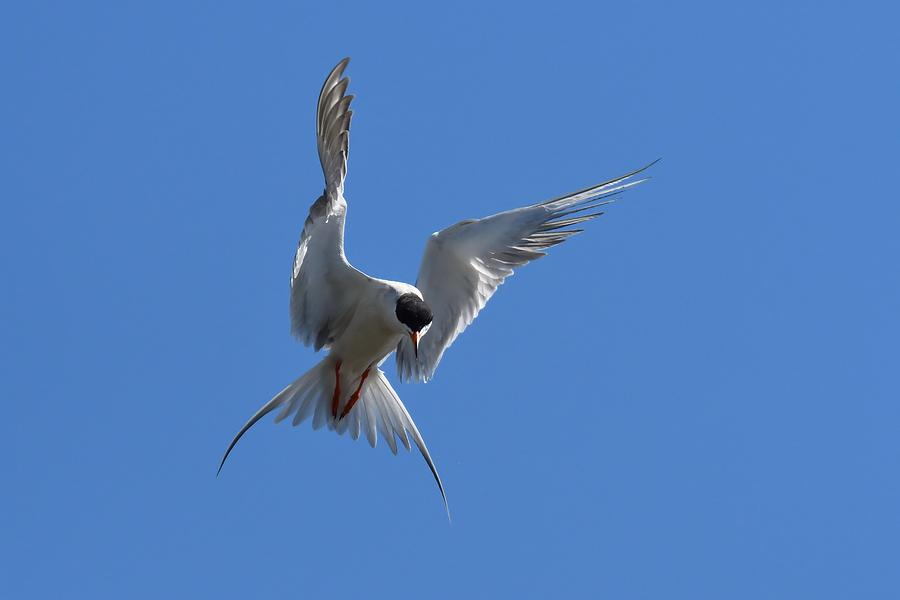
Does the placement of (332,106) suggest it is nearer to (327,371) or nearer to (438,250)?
(438,250)

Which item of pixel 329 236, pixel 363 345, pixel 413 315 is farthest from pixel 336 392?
pixel 329 236

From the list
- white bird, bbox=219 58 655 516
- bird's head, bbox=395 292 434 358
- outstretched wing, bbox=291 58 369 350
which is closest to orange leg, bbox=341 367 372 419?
white bird, bbox=219 58 655 516

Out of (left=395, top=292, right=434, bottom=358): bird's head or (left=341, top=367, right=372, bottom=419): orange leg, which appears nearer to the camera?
(left=395, top=292, right=434, bottom=358): bird's head

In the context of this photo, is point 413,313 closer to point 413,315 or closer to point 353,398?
point 413,315

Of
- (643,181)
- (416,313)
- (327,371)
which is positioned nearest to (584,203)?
(643,181)

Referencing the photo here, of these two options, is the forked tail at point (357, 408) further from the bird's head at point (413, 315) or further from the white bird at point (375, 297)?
the bird's head at point (413, 315)

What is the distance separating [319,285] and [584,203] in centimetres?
177

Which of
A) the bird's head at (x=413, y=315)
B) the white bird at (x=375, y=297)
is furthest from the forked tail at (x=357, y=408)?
the bird's head at (x=413, y=315)

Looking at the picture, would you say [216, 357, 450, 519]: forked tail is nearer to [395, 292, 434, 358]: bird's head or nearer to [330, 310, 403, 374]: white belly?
[330, 310, 403, 374]: white belly

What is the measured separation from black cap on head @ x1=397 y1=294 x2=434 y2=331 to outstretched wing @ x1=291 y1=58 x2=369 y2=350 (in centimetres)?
48

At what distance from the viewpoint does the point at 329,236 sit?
809cm

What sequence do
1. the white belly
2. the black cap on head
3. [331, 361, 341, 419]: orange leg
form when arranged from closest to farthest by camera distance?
the black cap on head, the white belly, [331, 361, 341, 419]: orange leg

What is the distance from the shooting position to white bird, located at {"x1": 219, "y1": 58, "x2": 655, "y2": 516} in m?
8.09

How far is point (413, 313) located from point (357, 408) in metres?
1.31
